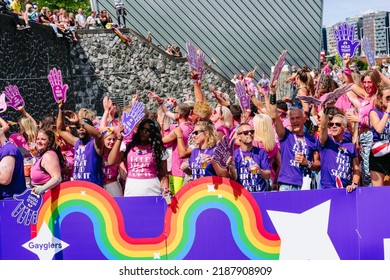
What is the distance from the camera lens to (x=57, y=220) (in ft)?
23.2

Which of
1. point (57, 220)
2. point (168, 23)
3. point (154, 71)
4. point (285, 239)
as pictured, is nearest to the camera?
point (285, 239)

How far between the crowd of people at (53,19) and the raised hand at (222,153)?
1287 centimetres

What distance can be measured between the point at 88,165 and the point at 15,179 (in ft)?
2.40

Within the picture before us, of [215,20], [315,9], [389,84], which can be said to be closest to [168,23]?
[215,20]

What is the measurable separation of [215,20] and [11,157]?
26264mm

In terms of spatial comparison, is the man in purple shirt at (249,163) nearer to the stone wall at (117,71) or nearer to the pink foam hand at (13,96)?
the pink foam hand at (13,96)

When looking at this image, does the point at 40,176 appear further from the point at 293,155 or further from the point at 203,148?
the point at 293,155

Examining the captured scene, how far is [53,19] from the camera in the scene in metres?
21.8

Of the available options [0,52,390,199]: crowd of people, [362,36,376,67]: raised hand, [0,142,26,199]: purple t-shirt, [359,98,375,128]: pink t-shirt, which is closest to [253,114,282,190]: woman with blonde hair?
[0,52,390,199]: crowd of people

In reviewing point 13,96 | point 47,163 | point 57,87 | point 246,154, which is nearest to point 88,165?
point 47,163

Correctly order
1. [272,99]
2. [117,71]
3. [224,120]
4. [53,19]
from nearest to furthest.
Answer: [272,99], [224,120], [53,19], [117,71]

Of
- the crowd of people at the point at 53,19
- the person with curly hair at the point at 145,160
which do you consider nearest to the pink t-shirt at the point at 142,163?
the person with curly hair at the point at 145,160

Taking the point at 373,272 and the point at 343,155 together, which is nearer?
the point at 373,272

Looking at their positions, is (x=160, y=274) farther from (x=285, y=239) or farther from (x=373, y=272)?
(x=373, y=272)
